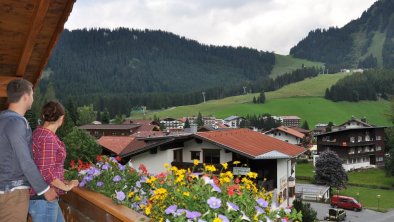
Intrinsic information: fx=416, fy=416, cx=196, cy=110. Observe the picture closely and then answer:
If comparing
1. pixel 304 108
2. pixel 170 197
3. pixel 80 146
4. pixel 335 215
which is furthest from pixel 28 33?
pixel 304 108

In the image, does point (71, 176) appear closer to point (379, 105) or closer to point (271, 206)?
point (271, 206)

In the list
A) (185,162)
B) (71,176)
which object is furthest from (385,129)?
(71,176)

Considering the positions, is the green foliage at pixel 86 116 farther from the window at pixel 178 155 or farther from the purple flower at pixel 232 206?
the purple flower at pixel 232 206

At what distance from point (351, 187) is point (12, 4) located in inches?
2167

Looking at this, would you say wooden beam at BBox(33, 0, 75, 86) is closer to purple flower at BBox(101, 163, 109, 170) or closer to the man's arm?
purple flower at BBox(101, 163, 109, 170)

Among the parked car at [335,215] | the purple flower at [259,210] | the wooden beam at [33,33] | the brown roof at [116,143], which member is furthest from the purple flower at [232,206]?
the brown roof at [116,143]

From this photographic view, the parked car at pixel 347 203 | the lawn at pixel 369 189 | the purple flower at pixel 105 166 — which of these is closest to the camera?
the purple flower at pixel 105 166

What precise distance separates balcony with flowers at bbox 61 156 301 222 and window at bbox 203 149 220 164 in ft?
73.7

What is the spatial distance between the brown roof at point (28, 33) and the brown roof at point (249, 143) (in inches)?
758

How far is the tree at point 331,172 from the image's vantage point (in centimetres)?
4975

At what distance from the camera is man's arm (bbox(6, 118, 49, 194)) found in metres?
2.91

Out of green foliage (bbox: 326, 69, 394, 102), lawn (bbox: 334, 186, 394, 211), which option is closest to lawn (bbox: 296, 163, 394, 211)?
lawn (bbox: 334, 186, 394, 211)

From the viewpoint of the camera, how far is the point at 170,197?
9.08 ft

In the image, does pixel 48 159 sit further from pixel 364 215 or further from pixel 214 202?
pixel 364 215
